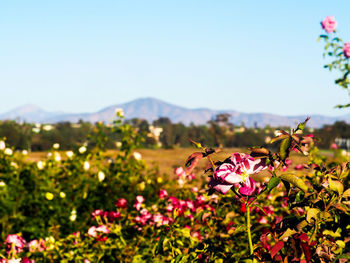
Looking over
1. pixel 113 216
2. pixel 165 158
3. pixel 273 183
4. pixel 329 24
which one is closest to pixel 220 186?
pixel 273 183

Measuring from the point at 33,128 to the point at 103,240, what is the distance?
538cm

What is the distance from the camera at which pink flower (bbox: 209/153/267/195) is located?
1582 millimetres

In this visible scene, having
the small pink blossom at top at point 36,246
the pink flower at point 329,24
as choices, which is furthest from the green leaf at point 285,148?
the pink flower at point 329,24

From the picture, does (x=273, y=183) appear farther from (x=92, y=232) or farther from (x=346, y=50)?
(x=346, y=50)

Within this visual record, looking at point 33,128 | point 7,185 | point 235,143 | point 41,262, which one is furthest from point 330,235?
point 235,143

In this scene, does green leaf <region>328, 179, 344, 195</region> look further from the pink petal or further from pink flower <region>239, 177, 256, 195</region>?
the pink petal

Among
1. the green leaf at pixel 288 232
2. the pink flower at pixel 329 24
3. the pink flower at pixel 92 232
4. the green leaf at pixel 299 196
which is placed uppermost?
the pink flower at pixel 329 24

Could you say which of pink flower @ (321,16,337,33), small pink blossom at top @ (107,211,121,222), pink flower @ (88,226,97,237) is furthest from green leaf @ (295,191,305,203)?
pink flower @ (321,16,337,33)

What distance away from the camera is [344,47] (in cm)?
547

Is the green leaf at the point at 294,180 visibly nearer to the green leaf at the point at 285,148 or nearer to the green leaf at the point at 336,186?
the green leaf at the point at 285,148

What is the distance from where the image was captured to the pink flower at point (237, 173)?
5.19 feet

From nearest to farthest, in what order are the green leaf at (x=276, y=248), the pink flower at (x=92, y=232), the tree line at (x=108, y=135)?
the green leaf at (x=276, y=248)
the pink flower at (x=92, y=232)
the tree line at (x=108, y=135)

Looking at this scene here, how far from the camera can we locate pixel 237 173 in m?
1.62

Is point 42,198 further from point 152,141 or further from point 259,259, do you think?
point 259,259
